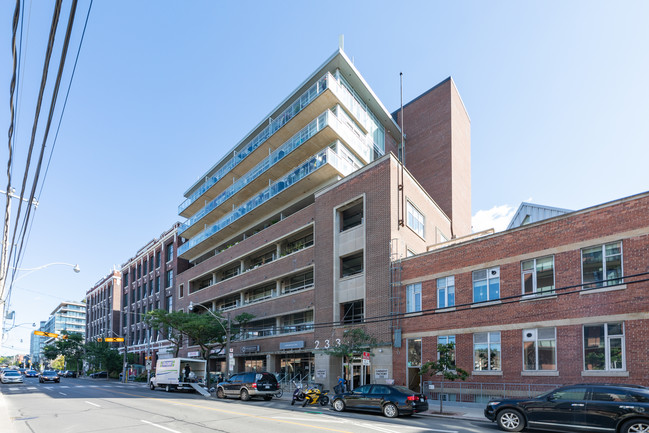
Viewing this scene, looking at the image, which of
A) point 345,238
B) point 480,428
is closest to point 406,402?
point 480,428

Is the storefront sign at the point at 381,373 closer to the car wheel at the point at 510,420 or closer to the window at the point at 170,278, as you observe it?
the car wheel at the point at 510,420

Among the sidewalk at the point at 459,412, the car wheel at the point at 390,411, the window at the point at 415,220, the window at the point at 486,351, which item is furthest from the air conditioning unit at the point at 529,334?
the window at the point at 415,220

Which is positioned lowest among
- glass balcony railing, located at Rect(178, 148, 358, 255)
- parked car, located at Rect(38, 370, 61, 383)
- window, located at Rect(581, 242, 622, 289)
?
parked car, located at Rect(38, 370, 61, 383)

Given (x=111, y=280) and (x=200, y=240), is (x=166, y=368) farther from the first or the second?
(x=111, y=280)

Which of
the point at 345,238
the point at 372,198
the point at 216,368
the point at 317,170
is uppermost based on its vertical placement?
the point at 317,170

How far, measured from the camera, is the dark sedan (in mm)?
18047

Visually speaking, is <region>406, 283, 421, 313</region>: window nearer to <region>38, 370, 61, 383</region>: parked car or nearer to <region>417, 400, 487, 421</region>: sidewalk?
<region>417, 400, 487, 421</region>: sidewalk

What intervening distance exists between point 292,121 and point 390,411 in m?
27.5

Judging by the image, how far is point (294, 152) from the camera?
39062 mm

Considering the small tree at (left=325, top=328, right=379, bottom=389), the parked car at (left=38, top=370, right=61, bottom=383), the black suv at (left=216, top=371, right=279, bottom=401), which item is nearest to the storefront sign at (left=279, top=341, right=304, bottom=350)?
the small tree at (left=325, top=328, right=379, bottom=389)

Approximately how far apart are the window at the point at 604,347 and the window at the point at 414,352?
8.81 m

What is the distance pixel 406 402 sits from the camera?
59.1 feet

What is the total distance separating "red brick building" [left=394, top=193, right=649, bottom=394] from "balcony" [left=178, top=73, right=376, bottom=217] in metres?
16.8

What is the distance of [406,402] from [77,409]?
13.9m
